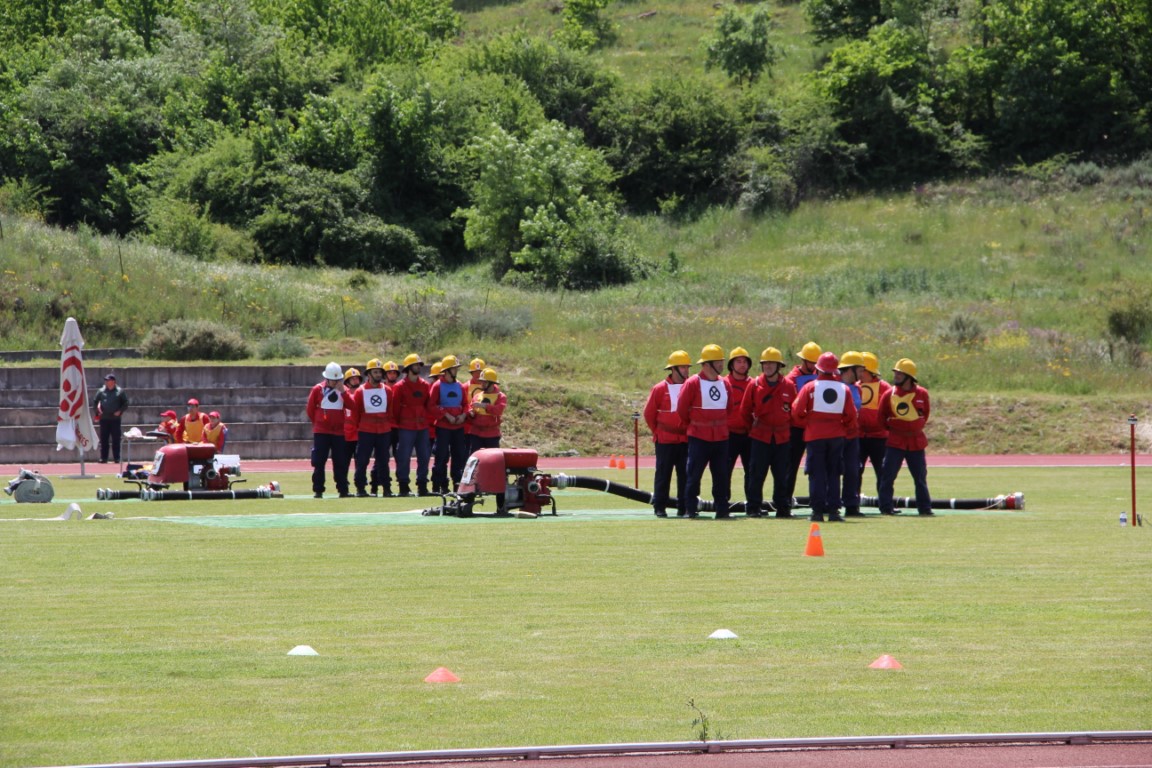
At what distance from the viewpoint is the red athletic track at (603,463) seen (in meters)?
33.0

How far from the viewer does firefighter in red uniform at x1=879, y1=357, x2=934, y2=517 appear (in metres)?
20.9

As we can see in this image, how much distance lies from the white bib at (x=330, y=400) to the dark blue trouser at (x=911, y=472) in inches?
332

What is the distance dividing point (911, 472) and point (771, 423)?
2.16 meters

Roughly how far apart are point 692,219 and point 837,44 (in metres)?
21.9

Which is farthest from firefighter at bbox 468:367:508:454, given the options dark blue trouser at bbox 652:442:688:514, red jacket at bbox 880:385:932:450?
red jacket at bbox 880:385:932:450

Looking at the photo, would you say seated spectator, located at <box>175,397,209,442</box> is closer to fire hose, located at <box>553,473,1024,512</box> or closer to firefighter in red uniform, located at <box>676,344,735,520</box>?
fire hose, located at <box>553,473,1024,512</box>

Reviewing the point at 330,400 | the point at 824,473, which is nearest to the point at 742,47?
the point at 330,400

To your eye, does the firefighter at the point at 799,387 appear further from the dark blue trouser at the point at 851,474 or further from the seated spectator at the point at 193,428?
the seated spectator at the point at 193,428

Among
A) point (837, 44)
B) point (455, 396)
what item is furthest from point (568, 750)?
point (837, 44)

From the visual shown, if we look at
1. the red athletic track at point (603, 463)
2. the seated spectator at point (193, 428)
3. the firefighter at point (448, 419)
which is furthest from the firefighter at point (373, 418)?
the red athletic track at point (603, 463)

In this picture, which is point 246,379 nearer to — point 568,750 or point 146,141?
point 568,750

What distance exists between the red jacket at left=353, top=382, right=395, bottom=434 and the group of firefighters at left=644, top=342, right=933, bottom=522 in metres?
5.40

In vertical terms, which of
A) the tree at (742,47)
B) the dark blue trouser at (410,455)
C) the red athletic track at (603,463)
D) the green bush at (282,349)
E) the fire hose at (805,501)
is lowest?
the red athletic track at (603,463)

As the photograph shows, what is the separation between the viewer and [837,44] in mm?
88312
